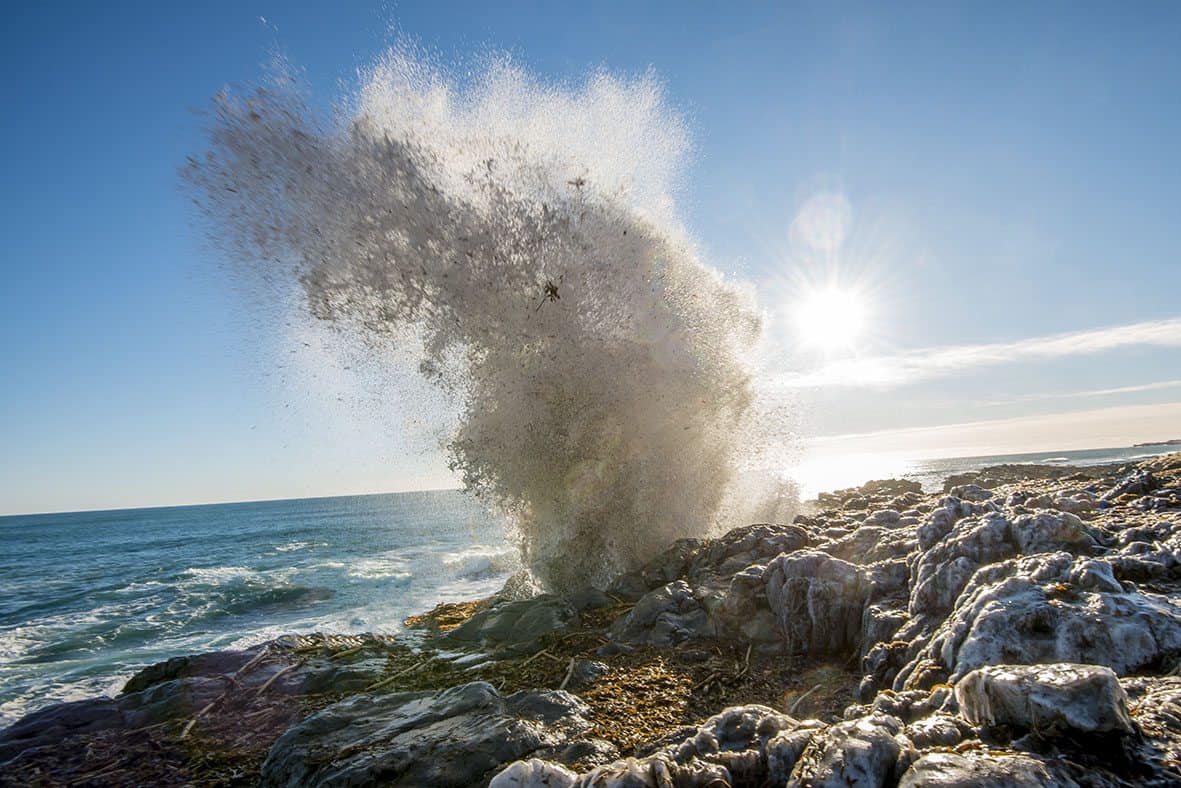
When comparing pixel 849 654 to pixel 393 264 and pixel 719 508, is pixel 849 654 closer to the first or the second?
pixel 719 508

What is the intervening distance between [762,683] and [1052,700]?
10.0ft

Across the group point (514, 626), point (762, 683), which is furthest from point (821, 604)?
point (514, 626)

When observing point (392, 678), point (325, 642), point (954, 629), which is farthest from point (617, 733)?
point (325, 642)

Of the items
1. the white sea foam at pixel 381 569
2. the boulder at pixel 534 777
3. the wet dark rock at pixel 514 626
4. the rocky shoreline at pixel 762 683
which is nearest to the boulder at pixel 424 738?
the rocky shoreline at pixel 762 683

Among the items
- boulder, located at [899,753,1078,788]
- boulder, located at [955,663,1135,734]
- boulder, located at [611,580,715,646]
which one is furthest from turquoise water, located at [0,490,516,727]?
boulder, located at [899,753,1078,788]

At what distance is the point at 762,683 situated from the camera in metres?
4.84

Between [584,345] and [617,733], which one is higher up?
[584,345]

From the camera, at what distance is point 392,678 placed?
604cm

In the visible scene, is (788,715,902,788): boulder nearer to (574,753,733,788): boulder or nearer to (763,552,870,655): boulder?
(574,753,733,788): boulder

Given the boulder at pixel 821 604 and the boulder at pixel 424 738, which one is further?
the boulder at pixel 821 604

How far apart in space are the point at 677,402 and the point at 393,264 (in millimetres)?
6071

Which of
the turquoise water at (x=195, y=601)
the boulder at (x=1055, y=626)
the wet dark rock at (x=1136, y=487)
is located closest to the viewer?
the boulder at (x=1055, y=626)

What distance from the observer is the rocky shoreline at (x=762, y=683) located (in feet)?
7.07

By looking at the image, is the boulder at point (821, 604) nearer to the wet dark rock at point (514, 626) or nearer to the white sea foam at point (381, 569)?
the wet dark rock at point (514, 626)
